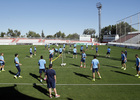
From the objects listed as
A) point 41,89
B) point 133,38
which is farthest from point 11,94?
point 133,38

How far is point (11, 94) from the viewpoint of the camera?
7539 mm

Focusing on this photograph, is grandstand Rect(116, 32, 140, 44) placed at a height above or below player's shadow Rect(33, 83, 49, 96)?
above

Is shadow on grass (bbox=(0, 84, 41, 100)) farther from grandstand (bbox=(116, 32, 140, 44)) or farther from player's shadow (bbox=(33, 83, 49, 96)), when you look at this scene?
grandstand (bbox=(116, 32, 140, 44))

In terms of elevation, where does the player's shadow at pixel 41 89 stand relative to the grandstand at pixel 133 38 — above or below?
below

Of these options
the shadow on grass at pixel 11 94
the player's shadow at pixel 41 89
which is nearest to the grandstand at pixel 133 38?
the player's shadow at pixel 41 89

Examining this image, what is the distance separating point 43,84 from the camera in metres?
9.23

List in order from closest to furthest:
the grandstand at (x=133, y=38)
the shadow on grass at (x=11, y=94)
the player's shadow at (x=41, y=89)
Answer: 1. the shadow on grass at (x=11, y=94)
2. the player's shadow at (x=41, y=89)
3. the grandstand at (x=133, y=38)

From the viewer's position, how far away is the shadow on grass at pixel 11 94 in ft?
23.4

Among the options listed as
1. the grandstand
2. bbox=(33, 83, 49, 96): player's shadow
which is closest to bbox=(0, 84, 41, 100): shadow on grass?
bbox=(33, 83, 49, 96): player's shadow

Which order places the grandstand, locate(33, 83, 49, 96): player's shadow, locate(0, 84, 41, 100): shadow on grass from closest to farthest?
locate(0, 84, 41, 100): shadow on grass → locate(33, 83, 49, 96): player's shadow → the grandstand

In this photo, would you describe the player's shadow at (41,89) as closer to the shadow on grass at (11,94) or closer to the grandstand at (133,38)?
the shadow on grass at (11,94)

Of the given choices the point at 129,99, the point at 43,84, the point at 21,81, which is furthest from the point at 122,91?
the point at 21,81

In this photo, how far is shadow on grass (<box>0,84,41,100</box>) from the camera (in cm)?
714

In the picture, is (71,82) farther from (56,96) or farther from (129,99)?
(129,99)
